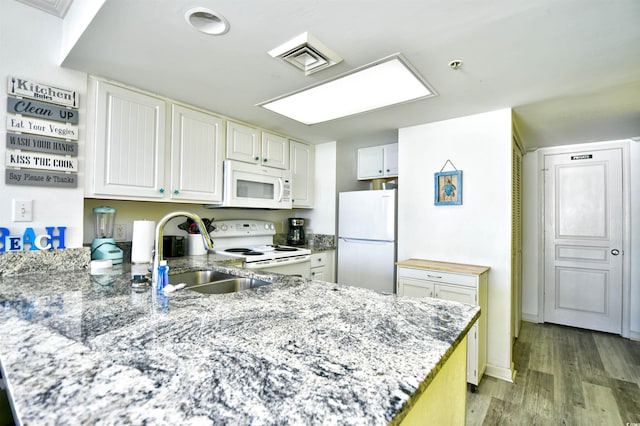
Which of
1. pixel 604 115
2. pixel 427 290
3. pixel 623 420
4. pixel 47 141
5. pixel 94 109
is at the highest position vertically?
pixel 604 115

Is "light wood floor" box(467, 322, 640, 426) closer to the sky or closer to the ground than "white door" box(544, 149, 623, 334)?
closer to the ground

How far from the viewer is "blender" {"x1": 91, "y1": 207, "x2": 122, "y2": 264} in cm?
206

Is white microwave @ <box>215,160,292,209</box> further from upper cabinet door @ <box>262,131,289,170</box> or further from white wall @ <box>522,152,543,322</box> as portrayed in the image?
white wall @ <box>522,152,543,322</box>

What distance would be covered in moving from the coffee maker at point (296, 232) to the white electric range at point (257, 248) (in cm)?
22

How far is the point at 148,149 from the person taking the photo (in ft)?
7.46

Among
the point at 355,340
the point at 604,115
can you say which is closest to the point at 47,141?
the point at 355,340

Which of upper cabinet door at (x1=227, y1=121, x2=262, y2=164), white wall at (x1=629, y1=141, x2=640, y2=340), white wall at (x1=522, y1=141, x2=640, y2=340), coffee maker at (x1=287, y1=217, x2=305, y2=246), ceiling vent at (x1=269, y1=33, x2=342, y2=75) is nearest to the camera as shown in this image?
ceiling vent at (x1=269, y1=33, x2=342, y2=75)

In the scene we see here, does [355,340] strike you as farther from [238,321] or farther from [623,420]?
[623,420]

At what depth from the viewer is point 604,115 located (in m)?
2.60

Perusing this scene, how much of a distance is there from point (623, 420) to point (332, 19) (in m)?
2.94

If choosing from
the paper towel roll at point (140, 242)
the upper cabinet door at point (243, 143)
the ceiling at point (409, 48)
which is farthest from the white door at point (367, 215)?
the paper towel roll at point (140, 242)

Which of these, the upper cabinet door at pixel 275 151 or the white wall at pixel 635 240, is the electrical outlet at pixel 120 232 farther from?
the white wall at pixel 635 240

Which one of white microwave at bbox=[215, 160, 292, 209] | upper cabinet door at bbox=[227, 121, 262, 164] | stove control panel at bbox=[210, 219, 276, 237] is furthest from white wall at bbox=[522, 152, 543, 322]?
upper cabinet door at bbox=[227, 121, 262, 164]

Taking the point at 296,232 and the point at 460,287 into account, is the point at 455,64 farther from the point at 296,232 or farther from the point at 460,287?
the point at 296,232
